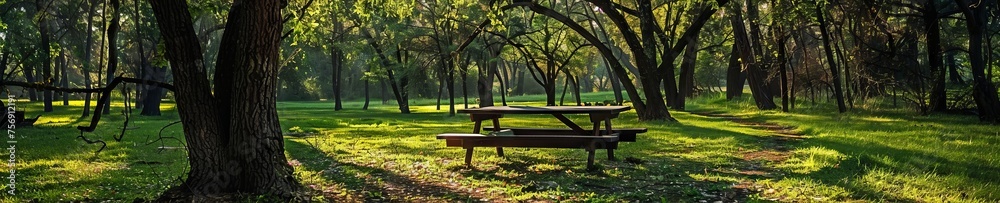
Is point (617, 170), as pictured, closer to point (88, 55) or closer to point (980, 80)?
point (980, 80)

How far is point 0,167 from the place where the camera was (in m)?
10.6

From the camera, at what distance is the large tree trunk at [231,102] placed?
680 cm

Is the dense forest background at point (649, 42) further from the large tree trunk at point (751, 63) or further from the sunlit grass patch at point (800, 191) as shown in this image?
the sunlit grass patch at point (800, 191)

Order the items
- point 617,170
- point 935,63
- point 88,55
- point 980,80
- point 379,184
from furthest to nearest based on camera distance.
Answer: point 88,55 → point 935,63 → point 980,80 → point 617,170 → point 379,184

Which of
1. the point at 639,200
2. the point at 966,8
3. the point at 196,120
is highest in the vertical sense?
the point at 966,8

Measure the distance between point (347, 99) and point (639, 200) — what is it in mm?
76381

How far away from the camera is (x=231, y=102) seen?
693 cm

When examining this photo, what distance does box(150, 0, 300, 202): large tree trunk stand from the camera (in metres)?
6.80

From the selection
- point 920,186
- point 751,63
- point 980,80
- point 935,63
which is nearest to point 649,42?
point 751,63

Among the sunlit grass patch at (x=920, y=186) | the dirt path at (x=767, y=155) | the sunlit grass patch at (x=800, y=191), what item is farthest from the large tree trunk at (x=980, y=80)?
the sunlit grass patch at (x=800, y=191)

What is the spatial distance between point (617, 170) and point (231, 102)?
16.1 feet

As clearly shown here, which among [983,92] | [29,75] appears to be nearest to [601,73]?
[29,75]

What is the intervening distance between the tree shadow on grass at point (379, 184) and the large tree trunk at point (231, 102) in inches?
44.0

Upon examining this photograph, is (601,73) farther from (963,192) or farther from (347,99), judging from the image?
(963,192)
